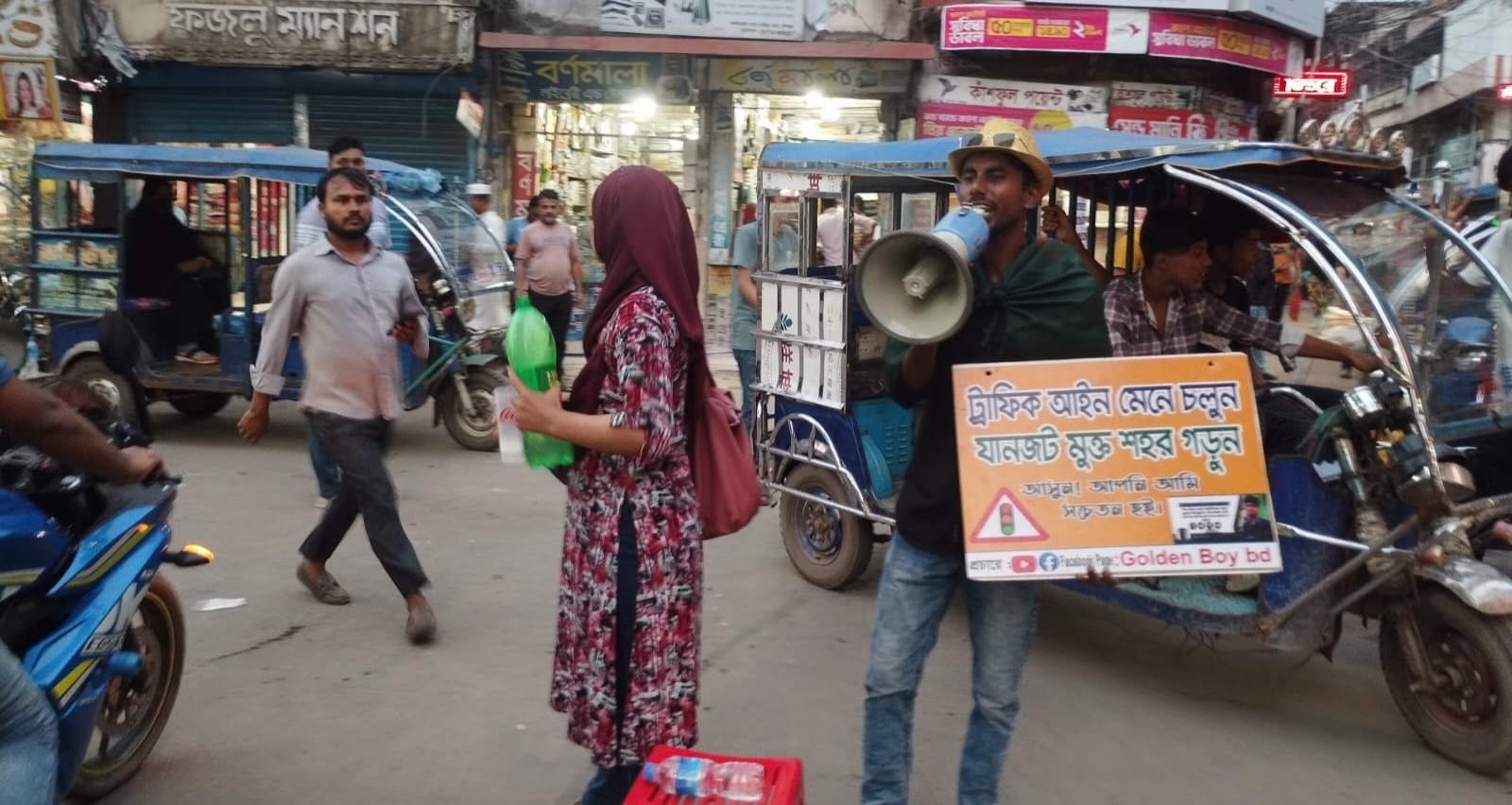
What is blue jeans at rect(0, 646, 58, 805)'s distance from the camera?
2.36 m

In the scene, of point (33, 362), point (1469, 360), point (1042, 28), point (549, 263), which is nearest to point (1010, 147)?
point (1469, 360)

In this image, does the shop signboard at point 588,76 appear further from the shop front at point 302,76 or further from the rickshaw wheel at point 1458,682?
the rickshaw wheel at point 1458,682

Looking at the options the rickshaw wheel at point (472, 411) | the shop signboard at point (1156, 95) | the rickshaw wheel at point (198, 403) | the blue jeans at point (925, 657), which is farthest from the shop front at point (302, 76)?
the blue jeans at point (925, 657)

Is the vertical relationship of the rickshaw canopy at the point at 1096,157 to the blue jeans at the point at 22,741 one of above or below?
above

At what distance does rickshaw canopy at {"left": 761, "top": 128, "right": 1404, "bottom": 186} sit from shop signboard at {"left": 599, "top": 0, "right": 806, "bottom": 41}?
7932 millimetres

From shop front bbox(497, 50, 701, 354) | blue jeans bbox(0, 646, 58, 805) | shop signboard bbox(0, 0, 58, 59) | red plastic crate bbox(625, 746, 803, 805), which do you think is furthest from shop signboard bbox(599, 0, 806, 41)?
blue jeans bbox(0, 646, 58, 805)

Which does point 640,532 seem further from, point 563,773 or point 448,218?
point 448,218

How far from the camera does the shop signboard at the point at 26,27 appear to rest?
12906 millimetres

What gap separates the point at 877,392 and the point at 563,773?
258 cm

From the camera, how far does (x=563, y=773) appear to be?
3814 mm

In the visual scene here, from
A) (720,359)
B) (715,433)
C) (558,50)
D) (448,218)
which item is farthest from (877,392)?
(558,50)

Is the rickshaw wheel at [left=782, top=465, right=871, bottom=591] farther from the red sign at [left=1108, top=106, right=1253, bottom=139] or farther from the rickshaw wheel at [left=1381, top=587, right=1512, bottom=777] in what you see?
the red sign at [left=1108, top=106, right=1253, bottom=139]

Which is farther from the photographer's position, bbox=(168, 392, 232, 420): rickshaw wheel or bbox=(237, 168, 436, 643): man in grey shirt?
bbox=(168, 392, 232, 420): rickshaw wheel

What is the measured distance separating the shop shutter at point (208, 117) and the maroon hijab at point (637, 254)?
12.6 meters
